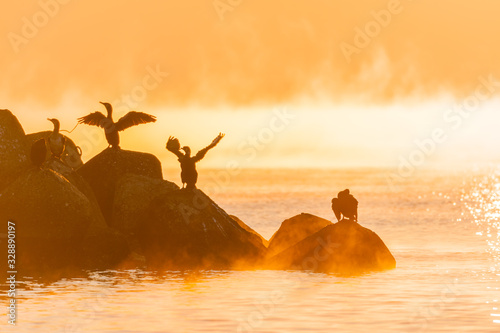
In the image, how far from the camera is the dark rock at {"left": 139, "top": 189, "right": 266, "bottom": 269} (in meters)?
35.2

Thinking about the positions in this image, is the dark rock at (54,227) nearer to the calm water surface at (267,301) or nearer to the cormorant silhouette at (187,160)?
the calm water surface at (267,301)

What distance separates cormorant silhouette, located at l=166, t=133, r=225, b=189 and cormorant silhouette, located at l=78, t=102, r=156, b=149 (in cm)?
306

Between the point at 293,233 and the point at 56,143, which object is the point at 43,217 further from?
the point at 293,233

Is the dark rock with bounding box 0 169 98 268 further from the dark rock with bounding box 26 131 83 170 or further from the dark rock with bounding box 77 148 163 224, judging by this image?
the dark rock with bounding box 26 131 83 170

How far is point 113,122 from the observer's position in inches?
1563

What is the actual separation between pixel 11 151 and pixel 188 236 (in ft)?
22.2

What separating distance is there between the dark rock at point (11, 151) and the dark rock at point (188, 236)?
4.80 meters

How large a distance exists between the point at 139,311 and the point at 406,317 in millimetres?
6374

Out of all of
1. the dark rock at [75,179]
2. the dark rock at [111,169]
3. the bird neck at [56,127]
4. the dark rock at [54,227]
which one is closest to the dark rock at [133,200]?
the dark rock at [75,179]

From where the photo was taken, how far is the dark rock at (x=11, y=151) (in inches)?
1436

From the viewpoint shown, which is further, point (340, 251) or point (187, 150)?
point (187, 150)

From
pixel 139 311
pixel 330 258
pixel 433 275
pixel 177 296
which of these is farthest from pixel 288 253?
pixel 139 311

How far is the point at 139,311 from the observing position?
26.4 meters

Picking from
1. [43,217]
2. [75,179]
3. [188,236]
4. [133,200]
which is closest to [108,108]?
[75,179]
